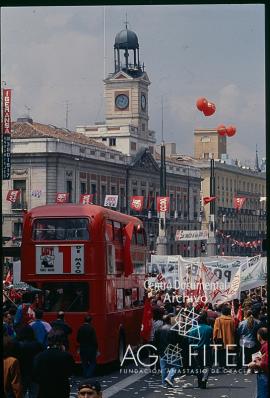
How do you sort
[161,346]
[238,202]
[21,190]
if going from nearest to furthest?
[161,346] → [21,190] → [238,202]

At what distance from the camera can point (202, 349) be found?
12.5 m

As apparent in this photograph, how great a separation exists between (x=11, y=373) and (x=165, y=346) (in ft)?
9.51

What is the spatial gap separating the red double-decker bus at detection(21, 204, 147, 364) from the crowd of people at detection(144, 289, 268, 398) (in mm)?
674

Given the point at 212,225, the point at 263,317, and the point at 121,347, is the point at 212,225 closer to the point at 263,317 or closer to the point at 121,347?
the point at 263,317

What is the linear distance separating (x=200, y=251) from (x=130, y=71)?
9.49 meters

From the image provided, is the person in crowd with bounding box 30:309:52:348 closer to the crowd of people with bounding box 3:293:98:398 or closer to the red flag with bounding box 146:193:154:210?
the crowd of people with bounding box 3:293:98:398

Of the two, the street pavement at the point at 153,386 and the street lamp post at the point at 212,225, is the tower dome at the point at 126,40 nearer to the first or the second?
the street pavement at the point at 153,386

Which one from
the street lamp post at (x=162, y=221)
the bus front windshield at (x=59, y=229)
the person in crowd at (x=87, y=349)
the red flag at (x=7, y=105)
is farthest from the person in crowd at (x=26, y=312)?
the red flag at (x=7, y=105)

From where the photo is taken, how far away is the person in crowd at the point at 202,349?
1184 cm

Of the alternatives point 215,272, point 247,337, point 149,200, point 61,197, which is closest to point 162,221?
point 61,197

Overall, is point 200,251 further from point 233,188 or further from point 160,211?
point 160,211

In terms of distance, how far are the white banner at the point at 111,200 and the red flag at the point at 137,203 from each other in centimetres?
36

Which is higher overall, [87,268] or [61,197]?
[61,197]

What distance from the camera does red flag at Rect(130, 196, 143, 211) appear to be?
16.6 metres
